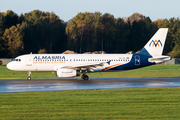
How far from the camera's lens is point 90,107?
15719 millimetres

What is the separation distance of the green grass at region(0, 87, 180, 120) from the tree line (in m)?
74.4

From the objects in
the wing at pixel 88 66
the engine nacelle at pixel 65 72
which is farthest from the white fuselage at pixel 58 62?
the engine nacelle at pixel 65 72

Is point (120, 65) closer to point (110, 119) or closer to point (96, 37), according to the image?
point (110, 119)

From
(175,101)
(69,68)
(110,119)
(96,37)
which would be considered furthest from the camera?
(96,37)

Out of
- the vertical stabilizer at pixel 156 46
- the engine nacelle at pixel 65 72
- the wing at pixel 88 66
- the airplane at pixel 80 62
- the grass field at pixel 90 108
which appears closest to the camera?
the grass field at pixel 90 108

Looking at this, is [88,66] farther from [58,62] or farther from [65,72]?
[58,62]

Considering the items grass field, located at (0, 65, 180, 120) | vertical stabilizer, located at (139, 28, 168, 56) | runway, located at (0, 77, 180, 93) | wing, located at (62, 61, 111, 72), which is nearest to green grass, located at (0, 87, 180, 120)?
grass field, located at (0, 65, 180, 120)

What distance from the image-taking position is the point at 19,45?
88.6m

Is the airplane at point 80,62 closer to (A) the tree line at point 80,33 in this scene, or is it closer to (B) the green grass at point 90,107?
(B) the green grass at point 90,107

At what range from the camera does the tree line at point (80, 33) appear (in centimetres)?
9519

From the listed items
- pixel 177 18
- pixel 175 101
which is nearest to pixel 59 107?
pixel 175 101

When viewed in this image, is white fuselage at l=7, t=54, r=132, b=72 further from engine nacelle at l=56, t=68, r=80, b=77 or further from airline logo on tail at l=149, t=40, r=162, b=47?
airline logo on tail at l=149, t=40, r=162, b=47

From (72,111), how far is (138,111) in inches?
130

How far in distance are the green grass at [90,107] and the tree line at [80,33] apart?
7437 cm
